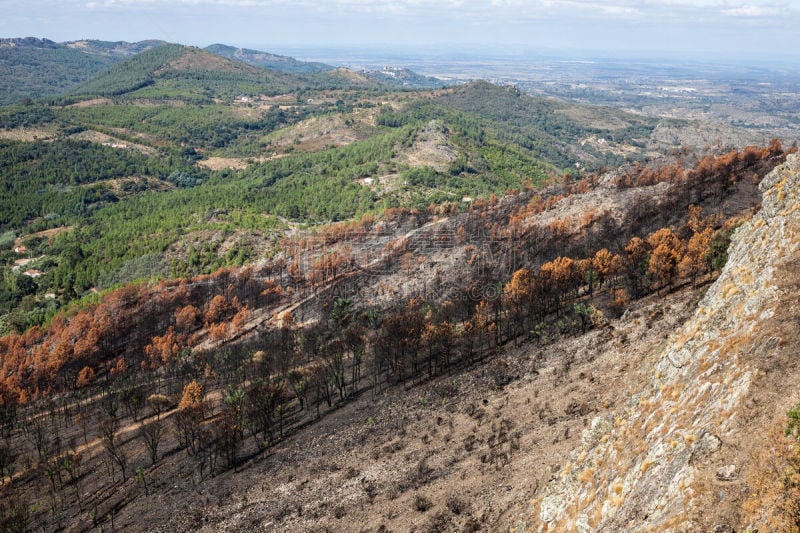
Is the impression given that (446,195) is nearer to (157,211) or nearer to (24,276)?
(157,211)

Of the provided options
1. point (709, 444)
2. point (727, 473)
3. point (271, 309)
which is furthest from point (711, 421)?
point (271, 309)

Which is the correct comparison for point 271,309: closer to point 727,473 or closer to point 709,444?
point 709,444

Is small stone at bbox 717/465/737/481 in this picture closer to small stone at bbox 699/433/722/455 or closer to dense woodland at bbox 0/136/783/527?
small stone at bbox 699/433/722/455

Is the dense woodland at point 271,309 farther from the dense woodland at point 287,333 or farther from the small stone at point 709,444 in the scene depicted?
the small stone at point 709,444

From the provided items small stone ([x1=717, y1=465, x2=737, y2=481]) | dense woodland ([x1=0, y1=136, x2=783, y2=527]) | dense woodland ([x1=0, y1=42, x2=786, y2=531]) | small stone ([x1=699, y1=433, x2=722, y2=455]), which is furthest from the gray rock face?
dense woodland ([x1=0, y1=42, x2=786, y2=531])

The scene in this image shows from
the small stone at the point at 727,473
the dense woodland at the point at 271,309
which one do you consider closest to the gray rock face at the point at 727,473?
the small stone at the point at 727,473

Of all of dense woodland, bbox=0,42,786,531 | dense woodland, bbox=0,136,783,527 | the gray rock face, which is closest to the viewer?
the gray rock face
